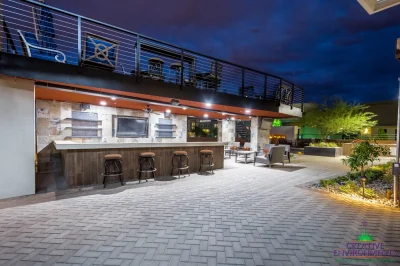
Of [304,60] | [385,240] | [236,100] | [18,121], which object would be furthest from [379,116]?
[18,121]

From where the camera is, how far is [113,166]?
211 inches

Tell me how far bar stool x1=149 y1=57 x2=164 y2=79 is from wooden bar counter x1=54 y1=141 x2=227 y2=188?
91.7 inches

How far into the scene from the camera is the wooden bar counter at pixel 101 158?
4770mm

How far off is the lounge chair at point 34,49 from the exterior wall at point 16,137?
2.06 ft

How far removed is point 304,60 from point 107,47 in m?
41.4

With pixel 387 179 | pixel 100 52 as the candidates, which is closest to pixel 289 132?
pixel 387 179

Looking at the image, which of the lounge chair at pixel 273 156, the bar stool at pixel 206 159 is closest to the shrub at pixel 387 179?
the lounge chair at pixel 273 156

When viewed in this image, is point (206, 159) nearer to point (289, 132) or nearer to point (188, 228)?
point (188, 228)

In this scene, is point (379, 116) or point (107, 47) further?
point (379, 116)

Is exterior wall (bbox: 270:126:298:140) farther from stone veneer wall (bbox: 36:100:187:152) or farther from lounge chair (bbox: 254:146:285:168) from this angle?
stone veneer wall (bbox: 36:100:187:152)

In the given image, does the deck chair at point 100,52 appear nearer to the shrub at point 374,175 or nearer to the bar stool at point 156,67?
the bar stool at point 156,67

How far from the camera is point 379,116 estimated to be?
23.3m

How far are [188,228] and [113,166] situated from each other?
352 centimetres

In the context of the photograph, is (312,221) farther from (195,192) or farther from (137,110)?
(137,110)
